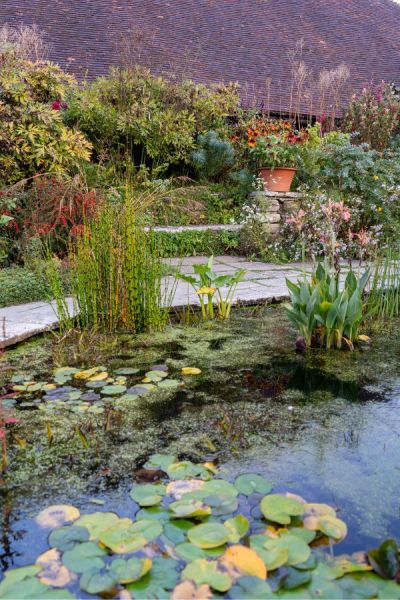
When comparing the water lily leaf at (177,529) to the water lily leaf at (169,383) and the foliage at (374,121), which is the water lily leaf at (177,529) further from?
the foliage at (374,121)

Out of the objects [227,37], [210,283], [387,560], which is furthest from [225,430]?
[227,37]

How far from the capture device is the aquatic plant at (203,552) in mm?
1204

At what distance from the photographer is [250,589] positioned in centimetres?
120

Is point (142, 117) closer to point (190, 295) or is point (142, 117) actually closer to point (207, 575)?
point (190, 295)

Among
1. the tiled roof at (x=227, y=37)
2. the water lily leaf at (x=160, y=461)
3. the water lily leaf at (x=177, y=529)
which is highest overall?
the tiled roof at (x=227, y=37)

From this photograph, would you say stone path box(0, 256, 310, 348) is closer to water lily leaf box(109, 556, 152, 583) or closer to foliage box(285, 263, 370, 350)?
foliage box(285, 263, 370, 350)

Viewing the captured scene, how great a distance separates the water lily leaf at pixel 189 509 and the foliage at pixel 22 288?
2679 millimetres

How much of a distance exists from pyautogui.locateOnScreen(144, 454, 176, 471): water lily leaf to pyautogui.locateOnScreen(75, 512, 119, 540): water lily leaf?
0.92 feet

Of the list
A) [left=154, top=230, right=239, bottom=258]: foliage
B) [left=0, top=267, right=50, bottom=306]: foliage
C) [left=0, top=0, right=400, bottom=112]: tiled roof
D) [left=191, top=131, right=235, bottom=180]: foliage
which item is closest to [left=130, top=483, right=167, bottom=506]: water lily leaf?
[left=0, top=267, right=50, bottom=306]: foliage

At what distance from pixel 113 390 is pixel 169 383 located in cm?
25

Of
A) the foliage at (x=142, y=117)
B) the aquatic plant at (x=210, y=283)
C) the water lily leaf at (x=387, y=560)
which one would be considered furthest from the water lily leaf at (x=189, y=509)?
the foliage at (x=142, y=117)

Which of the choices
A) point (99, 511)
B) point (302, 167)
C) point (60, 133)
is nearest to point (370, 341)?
point (99, 511)

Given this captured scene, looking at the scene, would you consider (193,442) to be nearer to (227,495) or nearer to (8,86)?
(227,495)

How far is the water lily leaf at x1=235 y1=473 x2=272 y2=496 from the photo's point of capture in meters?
1.57
